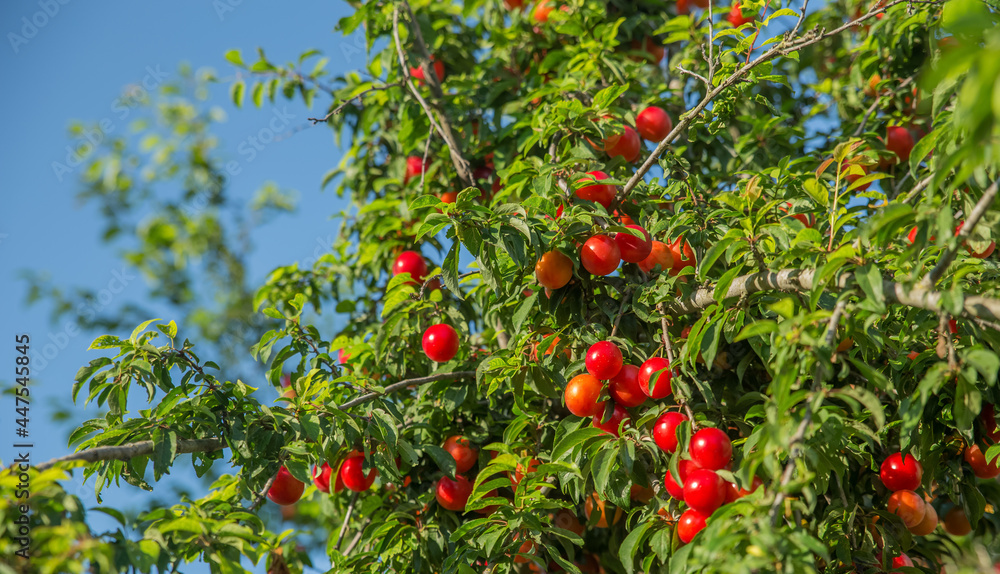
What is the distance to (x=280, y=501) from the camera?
8.39 feet

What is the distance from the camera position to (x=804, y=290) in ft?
5.61

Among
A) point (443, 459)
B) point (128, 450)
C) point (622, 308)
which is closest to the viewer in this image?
point (128, 450)

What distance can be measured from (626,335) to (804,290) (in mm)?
760

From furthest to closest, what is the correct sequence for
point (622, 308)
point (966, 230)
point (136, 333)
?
point (622, 308) → point (136, 333) → point (966, 230)

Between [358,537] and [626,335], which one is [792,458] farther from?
[358,537]

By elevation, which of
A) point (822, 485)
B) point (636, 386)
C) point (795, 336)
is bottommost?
point (822, 485)

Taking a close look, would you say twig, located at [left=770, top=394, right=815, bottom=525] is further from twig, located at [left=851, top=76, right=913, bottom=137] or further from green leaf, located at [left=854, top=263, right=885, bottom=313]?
twig, located at [left=851, top=76, right=913, bottom=137]

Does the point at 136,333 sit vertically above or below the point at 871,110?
above

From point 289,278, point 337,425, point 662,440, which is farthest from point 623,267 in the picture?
point 289,278

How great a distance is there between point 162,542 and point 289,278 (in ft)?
6.74

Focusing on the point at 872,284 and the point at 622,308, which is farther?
the point at 622,308

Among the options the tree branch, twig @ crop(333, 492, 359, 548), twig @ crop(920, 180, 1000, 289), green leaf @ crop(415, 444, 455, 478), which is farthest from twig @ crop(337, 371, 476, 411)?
twig @ crop(920, 180, 1000, 289)

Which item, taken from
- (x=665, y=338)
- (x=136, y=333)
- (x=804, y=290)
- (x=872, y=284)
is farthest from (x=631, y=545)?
(x=136, y=333)

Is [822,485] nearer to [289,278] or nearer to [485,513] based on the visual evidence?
[485,513]
